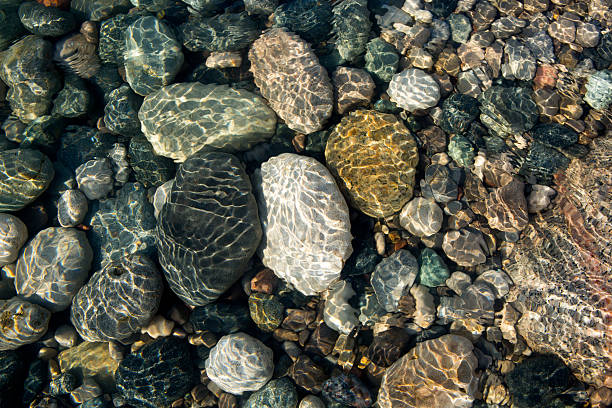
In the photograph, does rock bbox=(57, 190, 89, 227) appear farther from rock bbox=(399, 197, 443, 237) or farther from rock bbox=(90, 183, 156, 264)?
rock bbox=(399, 197, 443, 237)

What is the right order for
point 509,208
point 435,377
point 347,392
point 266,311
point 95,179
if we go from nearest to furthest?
point 435,377
point 347,392
point 509,208
point 266,311
point 95,179

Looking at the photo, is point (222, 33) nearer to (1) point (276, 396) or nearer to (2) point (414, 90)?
(2) point (414, 90)

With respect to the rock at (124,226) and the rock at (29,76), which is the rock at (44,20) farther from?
the rock at (124,226)

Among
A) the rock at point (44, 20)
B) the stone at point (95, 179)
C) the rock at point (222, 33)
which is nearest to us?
the stone at point (95, 179)

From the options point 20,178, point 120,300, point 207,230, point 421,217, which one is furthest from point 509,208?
point 20,178

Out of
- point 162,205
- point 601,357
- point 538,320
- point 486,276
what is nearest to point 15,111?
point 162,205

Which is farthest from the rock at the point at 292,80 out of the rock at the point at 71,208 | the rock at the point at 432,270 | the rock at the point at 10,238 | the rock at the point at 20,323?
the rock at the point at 20,323
